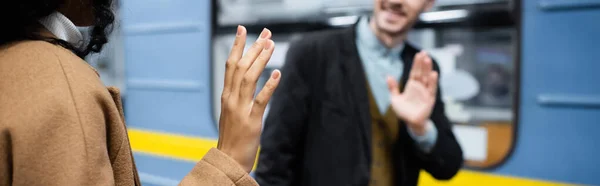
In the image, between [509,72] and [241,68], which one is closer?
[241,68]

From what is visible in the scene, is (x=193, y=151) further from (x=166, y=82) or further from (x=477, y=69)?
(x=477, y=69)

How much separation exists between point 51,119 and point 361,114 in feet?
3.45

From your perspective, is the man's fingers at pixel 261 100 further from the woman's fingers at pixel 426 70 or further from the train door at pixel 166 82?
the train door at pixel 166 82

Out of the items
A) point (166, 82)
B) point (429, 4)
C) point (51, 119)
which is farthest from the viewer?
point (166, 82)

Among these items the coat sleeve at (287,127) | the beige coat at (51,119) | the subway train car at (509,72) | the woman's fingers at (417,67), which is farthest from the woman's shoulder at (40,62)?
the woman's fingers at (417,67)

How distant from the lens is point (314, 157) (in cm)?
167

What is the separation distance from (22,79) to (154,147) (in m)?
2.57

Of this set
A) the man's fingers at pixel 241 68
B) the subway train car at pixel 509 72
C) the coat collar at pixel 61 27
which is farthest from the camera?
the subway train car at pixel 509 72

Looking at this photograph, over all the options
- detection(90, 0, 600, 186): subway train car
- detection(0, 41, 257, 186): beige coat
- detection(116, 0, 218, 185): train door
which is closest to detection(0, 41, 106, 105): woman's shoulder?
detection(0, 41, 257, 186): beige coat

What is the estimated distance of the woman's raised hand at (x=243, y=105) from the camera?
2.92 feet

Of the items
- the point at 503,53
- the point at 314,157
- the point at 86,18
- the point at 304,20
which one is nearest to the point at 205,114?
the point at 304,20

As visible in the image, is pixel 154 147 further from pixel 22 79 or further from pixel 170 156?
pixel 22 79

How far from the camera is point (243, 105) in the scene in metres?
0.89

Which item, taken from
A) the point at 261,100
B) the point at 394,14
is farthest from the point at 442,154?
the point at 261,100
